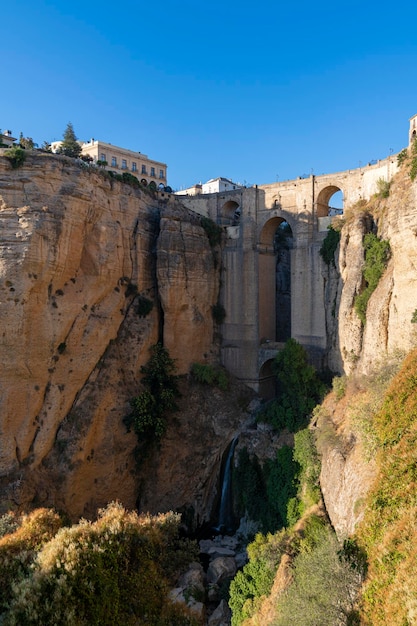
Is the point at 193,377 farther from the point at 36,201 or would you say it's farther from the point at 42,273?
the point at 36,201

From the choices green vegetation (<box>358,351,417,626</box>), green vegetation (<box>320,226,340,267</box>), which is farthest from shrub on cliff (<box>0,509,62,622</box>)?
green vegetation (<box>320,226,340,267</box>)

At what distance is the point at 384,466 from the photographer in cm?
1243

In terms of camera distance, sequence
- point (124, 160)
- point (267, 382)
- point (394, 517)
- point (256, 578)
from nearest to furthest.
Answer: point (394, 517) → point (256, 578) → point (267, 382) → point (124, 160)

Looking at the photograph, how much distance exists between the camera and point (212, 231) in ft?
93.0

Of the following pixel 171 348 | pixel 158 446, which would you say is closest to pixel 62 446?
pixel 158 446

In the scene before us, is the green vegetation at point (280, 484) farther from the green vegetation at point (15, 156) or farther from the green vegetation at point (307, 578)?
the green vegetation at point (15, 156)

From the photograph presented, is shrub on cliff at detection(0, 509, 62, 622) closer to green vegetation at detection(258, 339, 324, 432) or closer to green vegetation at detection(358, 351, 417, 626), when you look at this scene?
green vegetation at detection(358, 351, 417, 626)

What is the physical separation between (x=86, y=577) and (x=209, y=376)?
17179 mm

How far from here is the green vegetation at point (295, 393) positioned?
22781 mm

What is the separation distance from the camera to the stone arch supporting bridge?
1001 inches

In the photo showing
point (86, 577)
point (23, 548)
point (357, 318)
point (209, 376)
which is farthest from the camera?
point (209, 376)

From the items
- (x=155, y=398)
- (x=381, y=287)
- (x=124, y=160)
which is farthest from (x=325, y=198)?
(x=124, y=160)

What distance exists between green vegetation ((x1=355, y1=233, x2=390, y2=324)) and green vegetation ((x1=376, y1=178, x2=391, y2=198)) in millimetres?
2285

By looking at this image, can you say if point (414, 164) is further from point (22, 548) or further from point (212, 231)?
point (22, 548)
